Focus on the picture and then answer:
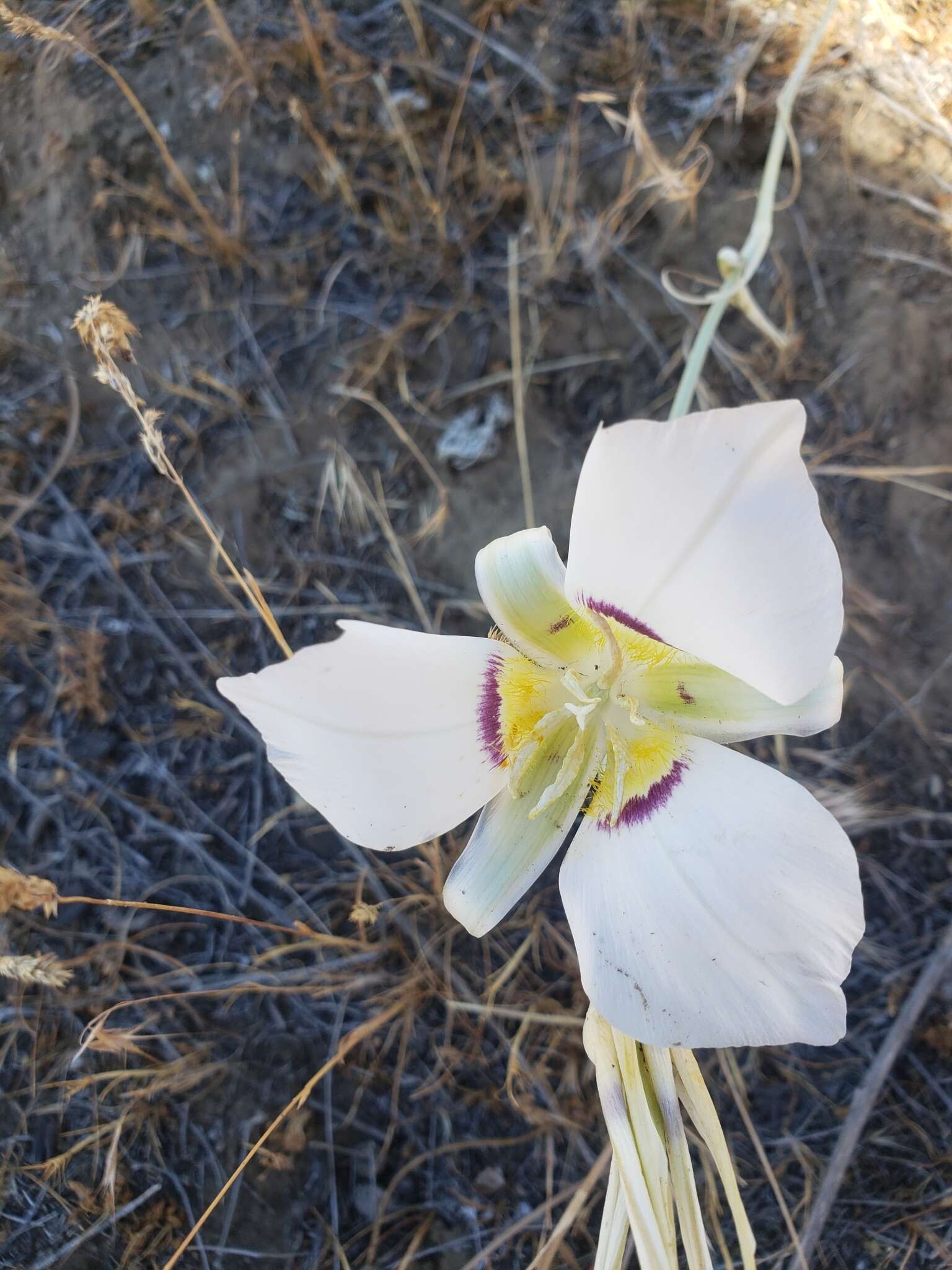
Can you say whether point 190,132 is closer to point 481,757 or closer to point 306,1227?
point 481,757

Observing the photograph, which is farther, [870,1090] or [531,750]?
[870,1090]

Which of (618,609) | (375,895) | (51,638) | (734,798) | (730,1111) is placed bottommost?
(730,1111)

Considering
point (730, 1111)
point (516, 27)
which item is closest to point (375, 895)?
point (730, 1111)

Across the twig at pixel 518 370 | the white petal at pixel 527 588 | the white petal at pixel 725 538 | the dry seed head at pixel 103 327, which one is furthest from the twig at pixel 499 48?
the white petal at pixel 725 538

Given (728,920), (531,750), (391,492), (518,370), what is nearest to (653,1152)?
(728,920)

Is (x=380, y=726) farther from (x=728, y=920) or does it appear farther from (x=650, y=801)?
(x=728, y=920)

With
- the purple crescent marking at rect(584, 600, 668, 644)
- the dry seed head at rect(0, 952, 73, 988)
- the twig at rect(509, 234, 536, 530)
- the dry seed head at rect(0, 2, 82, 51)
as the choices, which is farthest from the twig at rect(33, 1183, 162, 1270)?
the dry seed head at rect(0, 2, 82, 51)
